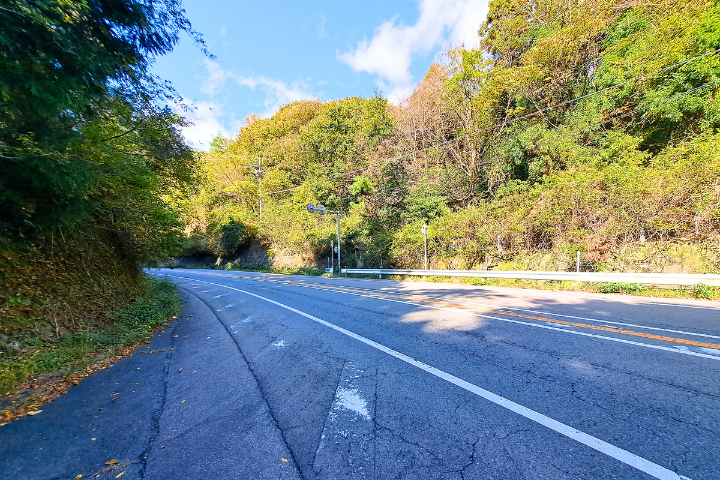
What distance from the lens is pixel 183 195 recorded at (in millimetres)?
10055

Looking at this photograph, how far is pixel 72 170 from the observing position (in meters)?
3.97

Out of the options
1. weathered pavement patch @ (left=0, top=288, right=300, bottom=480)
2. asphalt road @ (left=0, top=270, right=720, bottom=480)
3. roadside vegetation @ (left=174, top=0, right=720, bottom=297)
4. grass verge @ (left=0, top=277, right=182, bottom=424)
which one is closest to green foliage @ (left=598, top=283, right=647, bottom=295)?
roadside vegetation @ (left=174, top=0, right=720, bottom=297)

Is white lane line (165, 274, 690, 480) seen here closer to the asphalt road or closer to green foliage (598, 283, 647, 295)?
the asphalt road

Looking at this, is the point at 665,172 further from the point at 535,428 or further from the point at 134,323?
the point at 134,323

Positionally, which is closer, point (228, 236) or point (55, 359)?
point (55, 359)

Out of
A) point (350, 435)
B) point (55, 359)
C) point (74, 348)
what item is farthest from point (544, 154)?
point (55, 359)

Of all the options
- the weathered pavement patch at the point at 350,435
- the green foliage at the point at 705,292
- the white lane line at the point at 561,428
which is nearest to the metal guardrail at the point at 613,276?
the green foliage at the point at 705,292

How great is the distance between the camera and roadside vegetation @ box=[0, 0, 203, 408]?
10.7 feet

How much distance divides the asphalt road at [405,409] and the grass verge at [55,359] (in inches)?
11.5

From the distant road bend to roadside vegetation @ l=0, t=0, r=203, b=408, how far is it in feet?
8.60

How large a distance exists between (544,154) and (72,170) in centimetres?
1791

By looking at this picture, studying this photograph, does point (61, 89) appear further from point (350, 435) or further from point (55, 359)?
point (350, 435)

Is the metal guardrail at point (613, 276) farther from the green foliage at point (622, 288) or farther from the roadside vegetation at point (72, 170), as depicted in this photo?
the roadside vegetation at point (72, 170)

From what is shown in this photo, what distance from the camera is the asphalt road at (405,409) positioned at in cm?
199
